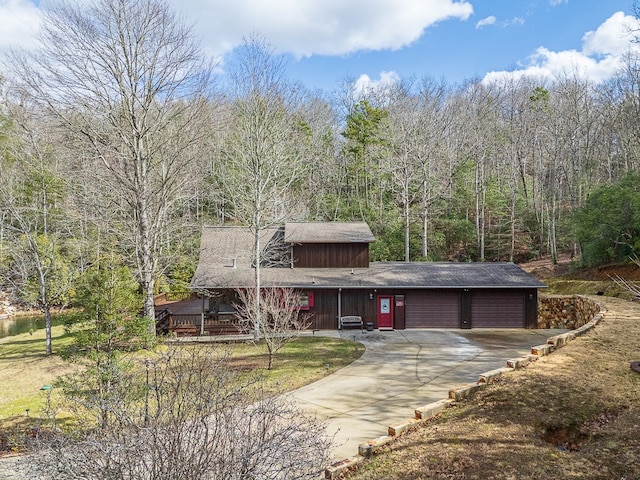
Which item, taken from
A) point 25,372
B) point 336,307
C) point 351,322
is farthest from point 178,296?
point 351,322

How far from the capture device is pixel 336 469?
18.6ft

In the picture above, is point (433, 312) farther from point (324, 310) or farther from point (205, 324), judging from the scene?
point (205, 324)

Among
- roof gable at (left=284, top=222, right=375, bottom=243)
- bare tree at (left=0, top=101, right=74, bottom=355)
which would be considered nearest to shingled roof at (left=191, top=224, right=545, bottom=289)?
roof gable at (left=284, top=222, right=375, bottom=243)

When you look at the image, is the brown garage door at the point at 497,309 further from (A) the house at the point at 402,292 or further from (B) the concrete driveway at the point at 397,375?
(B) the concrete driveway at the point at 397,375

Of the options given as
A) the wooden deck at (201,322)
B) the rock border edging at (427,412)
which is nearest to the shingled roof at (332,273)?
the wooden deck at (201,322)

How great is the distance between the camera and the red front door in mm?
18125

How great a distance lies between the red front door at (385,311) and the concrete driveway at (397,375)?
766 millimetres

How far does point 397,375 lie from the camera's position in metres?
11.1

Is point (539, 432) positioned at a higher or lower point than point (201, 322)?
higher

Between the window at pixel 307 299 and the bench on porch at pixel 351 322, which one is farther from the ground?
the window at pixel 307 299

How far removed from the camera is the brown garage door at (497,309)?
59.1ft

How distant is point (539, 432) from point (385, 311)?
12.1 metres

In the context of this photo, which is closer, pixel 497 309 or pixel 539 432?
pixel 539 432

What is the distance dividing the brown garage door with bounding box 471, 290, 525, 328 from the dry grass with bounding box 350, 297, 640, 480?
9.19 m
